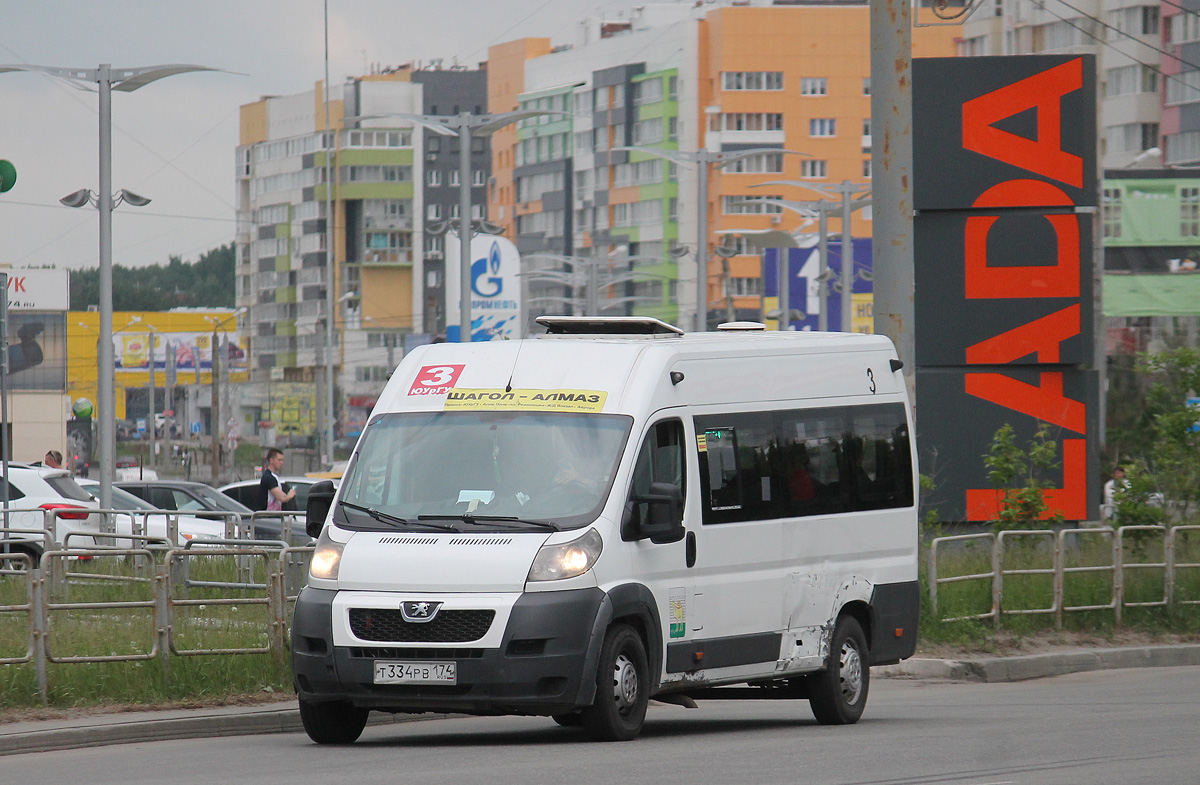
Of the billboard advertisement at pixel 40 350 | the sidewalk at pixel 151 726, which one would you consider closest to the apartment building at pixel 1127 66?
the billboard advertisement at pixel 40 350

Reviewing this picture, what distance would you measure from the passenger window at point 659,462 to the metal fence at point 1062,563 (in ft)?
21.6

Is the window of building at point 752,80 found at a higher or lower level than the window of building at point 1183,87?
higher

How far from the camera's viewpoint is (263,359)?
165 m

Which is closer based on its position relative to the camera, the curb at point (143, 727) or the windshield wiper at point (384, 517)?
the windshield wiper at point (384, 517)

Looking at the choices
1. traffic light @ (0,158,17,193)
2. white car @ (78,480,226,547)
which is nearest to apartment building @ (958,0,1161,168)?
white car @ (78,480,226,547)

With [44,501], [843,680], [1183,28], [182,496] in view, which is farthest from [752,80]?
[843,680]

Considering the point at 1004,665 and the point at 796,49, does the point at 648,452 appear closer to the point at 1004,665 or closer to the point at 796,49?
the point at 1004,665

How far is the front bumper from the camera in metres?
10.6

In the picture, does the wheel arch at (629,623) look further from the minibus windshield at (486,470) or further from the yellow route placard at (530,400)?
the yellow route placard at (530,400)

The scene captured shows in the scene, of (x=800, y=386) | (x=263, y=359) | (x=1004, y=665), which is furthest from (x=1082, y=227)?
(x=263, y=359)

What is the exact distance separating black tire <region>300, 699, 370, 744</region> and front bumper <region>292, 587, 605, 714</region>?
1.67 ft

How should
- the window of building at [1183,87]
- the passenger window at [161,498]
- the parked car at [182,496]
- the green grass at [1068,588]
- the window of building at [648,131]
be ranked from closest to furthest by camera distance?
the green grass at [1068,588] < the parked car at [182,496] < the passenger window at [161,498] < the window of building at [1183,87] < the window of building at [648,131]

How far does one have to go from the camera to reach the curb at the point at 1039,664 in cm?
1753

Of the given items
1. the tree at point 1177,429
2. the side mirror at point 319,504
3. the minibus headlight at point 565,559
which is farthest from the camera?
the tree at point 1177,429
